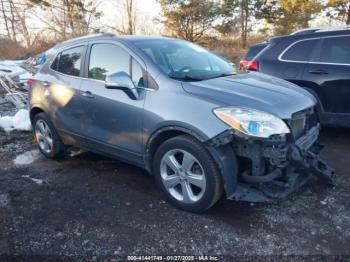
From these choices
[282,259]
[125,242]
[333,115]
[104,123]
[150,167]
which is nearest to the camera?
[282,259]

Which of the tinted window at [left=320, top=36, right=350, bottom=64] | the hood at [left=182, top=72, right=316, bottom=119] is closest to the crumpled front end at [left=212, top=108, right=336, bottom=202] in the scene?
the hood at [left=182, top=72, right=316, bottom=119]

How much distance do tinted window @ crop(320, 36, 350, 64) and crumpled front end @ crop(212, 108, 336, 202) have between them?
217 cm

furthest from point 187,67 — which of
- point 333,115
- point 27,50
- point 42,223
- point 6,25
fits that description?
point 6,25

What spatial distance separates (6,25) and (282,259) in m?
30.2

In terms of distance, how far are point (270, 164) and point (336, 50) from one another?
294 centimetres

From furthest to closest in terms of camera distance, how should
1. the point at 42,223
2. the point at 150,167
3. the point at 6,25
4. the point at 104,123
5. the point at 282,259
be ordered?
the point at 6,25 → the point at 104,123 → the point at 150,167 → the point at 42,223 → the point at 282,259

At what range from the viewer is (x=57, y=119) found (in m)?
4.58

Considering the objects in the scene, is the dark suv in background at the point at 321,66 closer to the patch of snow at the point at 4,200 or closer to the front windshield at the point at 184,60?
the front windshield at the point at 184,60

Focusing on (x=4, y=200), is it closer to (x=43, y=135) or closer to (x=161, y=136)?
(x=43, y=135)

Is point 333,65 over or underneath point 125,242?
over

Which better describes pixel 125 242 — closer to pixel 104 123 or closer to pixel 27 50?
pixel 104 123

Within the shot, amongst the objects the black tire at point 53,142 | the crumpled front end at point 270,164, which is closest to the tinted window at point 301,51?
the crumpled front end at point 270,164

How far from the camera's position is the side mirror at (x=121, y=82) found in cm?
338

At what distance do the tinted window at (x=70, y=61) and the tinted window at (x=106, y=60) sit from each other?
0.28 metres
